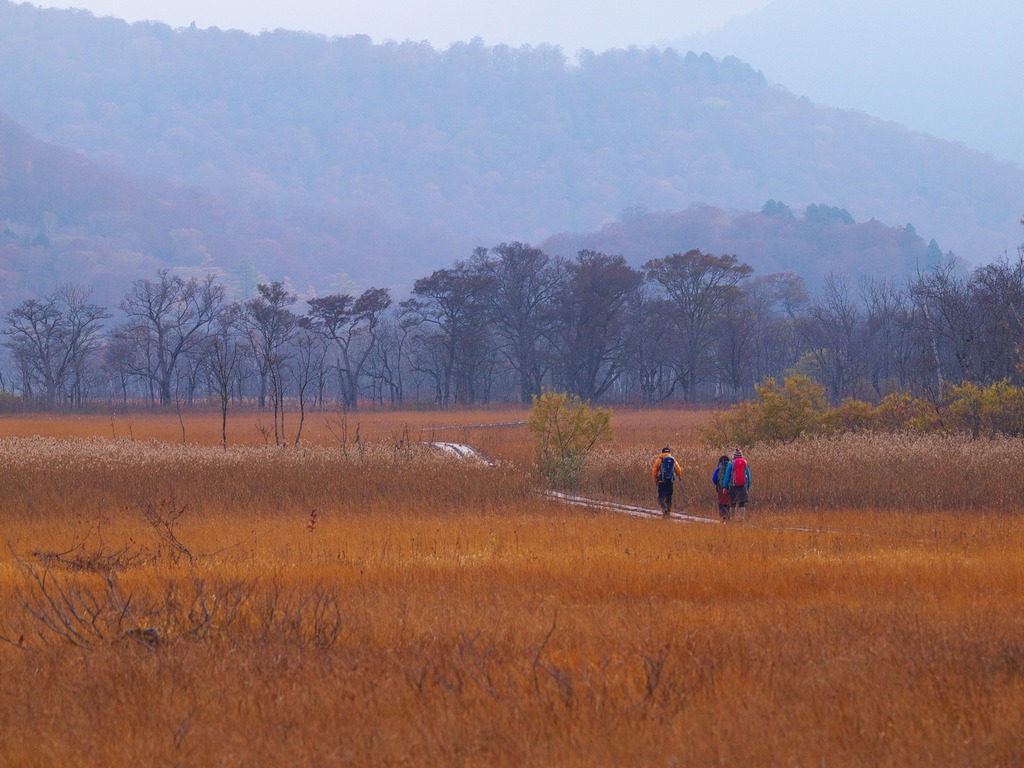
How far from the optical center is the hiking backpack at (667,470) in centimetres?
2295

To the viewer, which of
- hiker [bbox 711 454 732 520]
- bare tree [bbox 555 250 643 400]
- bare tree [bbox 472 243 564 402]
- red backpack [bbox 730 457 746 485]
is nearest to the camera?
red backpack [bbox 730 457 746 485]

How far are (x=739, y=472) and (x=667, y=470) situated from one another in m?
1.65

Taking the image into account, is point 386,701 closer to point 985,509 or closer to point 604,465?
point 985,509

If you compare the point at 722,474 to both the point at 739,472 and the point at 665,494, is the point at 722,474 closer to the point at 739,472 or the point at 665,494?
the point at 739,472

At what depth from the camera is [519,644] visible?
30.6ft

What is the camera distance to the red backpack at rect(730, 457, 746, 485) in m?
22.1

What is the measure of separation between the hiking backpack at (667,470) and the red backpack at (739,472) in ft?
4.70

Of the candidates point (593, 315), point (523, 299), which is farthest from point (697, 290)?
point (523, 299)

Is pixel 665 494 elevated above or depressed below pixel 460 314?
below

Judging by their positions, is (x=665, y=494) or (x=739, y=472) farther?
(x=665, y=494)

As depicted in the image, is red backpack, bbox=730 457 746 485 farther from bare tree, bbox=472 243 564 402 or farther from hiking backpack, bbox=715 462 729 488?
bare tree, bbox=472 243 564 402

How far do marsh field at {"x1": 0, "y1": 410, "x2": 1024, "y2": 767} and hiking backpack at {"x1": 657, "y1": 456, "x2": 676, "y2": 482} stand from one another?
5.69ft

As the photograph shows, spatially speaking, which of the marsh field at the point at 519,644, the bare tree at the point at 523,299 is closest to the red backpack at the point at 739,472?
the marsh field at the point at 519,644

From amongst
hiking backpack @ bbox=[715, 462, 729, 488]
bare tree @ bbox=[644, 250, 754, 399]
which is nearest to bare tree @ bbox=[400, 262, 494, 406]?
bare tree @ bbox=[644, 250, 754, 399]
